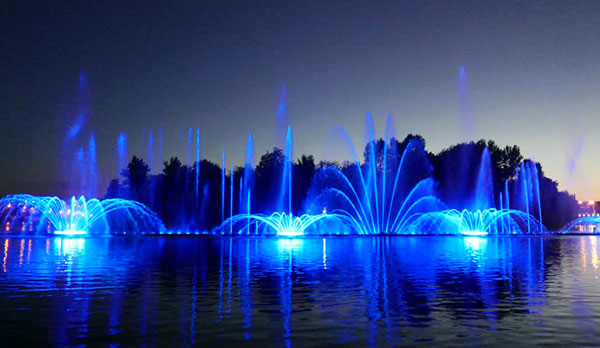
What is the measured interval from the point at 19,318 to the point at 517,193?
8619 cm

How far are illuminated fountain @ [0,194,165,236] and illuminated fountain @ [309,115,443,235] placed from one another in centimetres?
2447

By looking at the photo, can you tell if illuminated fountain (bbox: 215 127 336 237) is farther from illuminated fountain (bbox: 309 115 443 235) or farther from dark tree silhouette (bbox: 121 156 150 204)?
dark tree silhouette (bbox: 121 156 150 204)

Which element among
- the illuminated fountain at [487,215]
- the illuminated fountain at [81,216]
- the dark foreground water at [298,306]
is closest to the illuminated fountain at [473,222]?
the illuminated fountain at [487,215]

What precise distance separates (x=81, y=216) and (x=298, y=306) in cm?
5208

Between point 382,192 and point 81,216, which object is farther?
point 382,192

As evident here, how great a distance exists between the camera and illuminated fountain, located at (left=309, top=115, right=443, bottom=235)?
62438mm

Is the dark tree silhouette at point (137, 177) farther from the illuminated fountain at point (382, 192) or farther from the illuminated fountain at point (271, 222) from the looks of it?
the illuminated fountain at point (382, 192)

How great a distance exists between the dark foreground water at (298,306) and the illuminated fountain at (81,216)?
3942 cm

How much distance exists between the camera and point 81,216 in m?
57.8

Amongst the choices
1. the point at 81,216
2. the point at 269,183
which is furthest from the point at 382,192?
the point at 81,216

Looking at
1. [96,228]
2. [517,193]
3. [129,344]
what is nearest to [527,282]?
[129,344]

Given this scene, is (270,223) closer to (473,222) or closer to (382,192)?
(382,192)

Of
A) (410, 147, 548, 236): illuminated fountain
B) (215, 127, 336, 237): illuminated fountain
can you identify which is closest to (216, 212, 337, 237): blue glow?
(215, 127, 336, 237): illuminated fountain

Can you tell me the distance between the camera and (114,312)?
10523mm
